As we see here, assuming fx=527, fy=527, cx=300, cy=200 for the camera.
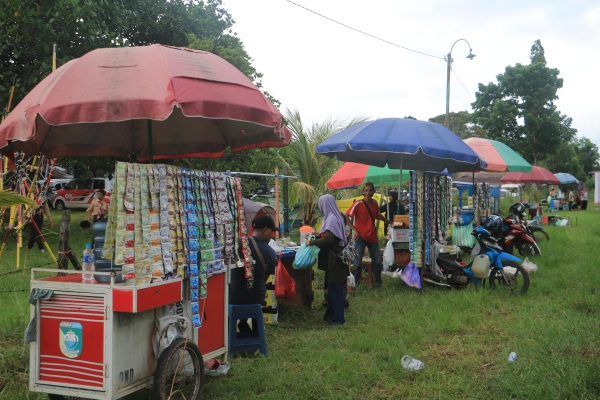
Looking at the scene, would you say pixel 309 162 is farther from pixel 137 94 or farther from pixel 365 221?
pixel 137 94

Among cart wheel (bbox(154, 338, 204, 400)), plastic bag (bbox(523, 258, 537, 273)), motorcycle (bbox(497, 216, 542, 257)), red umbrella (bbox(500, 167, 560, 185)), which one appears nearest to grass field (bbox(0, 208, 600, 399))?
cart wheel (bbox(154, 338, 204, 400))

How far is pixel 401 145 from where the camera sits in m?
7.95

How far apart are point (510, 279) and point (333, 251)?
352 centimetres

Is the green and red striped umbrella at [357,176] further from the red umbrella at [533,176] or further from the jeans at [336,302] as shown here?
the red umbrella at [533,176]

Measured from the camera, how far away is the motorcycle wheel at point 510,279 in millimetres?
8344

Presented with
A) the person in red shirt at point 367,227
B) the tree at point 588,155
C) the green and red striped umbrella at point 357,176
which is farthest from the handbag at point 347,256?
the tree at point 588,155

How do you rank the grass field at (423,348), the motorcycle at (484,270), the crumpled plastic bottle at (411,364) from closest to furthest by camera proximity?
the grass field at (423,348) → the crumpled plastic bottle at (411,364) → the motorcycle at (484,270)

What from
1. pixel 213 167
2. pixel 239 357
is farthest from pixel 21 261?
pixel 239 357

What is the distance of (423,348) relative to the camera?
19.4 feet

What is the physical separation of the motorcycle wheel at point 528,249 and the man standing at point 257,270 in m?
8.01

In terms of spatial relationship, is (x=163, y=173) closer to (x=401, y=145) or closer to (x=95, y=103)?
(x=95, y=103)

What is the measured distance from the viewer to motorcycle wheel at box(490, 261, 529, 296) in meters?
8.34

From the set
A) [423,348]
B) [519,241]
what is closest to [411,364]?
[423,348]

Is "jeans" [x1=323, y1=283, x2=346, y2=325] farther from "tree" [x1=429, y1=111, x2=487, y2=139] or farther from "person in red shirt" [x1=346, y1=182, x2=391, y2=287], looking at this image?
"tree" [x1=429, y1=111, x2=487, y2=139]
